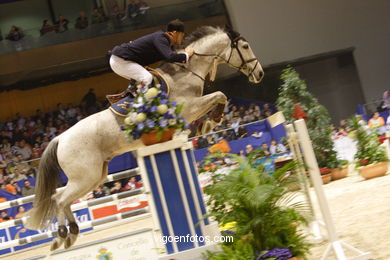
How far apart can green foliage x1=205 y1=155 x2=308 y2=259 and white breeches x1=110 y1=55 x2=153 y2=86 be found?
4.53 feet

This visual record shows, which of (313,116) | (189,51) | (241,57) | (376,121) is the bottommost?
(376,121)

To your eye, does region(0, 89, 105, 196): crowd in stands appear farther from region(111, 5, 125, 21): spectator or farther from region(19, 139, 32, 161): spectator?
region(111, 5, 125, 21): spectator

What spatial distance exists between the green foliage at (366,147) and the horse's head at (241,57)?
11.3 feet

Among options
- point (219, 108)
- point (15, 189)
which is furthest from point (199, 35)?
point (15, 189)

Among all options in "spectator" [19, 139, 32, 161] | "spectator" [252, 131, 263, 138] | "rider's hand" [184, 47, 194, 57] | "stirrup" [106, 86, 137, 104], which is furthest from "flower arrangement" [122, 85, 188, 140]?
"spectator" [19, 139, 32, 161]

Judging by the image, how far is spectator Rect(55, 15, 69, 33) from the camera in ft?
43.0

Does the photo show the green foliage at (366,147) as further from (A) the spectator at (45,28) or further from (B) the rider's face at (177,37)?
(A) the spectator at (45,28)

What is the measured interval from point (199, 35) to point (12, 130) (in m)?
8.90

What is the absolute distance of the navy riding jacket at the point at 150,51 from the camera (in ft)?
13.4

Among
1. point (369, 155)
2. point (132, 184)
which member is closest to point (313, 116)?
point (369, 155)

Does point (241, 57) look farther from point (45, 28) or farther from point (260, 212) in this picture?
point (45, 28)

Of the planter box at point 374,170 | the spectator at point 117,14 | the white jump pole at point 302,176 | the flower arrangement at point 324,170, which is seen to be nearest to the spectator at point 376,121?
the flower arrangement at point 324,170

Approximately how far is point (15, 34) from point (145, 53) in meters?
9.73

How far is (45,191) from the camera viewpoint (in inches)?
170
